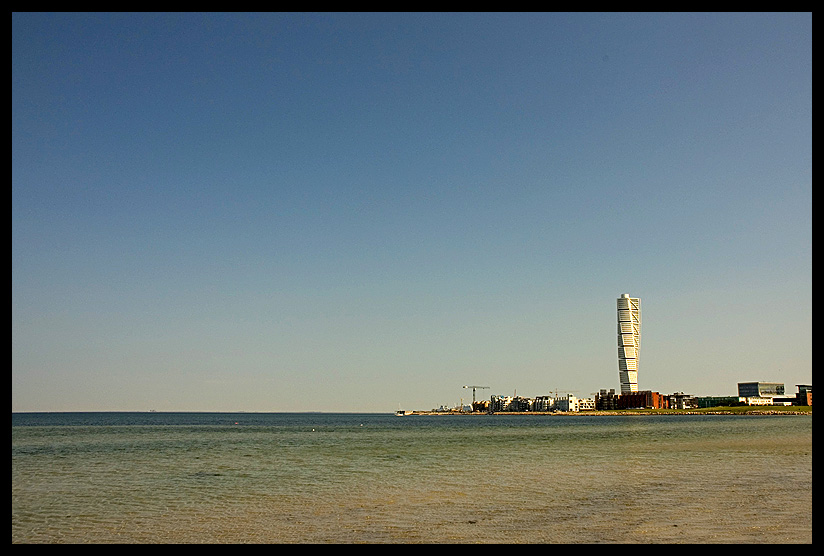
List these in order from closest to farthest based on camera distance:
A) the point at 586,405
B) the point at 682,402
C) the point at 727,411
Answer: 1. the point at 727,411
2. the point at 682,402
3. the point at 586,405

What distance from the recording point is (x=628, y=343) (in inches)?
5394

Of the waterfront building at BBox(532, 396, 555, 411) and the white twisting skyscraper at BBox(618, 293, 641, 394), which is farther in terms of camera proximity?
the waterfront building at BBox(532, 396, 555, 411)

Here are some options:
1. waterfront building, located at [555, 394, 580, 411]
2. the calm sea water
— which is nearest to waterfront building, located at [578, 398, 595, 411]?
waterfront building, located at [555, 394, 580, 411]

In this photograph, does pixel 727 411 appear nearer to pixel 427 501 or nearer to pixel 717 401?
pixel 717 401

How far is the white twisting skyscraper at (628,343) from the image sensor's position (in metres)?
136

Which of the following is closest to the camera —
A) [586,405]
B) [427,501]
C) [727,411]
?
[427,501]

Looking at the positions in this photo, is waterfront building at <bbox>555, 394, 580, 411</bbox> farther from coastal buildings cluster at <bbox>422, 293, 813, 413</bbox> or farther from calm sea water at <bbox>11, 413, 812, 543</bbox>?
calm sea water at <bbox>11, 413, 812, 543</bbox>

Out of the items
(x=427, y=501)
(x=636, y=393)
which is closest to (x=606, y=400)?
(x=636, y=393)

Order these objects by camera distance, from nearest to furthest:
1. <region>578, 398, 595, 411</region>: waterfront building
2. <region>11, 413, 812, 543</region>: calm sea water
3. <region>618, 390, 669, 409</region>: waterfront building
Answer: <region>11, 413, 812, 543</region>: calm sea water
<region>618, 390, 669, 409</region>: waterfront building
<region>578, 398, 595, 411</region>: waterfront building

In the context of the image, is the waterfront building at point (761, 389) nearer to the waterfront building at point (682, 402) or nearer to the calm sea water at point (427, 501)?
the waterfront building at point (682, 402)

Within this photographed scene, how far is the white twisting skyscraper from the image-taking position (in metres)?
136
